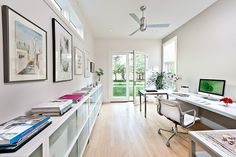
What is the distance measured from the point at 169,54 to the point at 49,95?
17.8ft

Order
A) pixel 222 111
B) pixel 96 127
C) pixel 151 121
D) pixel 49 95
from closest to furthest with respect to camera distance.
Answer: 1. pixel 49 95
2. pixel 222 111
3. pixel 96 127
4. pixel 151 121

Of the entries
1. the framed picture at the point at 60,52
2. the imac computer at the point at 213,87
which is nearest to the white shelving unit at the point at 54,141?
the framed picture at the point at 60,52

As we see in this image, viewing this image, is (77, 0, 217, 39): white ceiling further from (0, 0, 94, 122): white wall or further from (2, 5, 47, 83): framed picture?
(2, 5, 47, 83): framed picture

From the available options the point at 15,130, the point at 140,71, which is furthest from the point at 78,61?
the point at 140,71

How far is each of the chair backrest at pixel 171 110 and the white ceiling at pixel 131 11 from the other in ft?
7.02

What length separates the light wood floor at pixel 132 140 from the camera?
2.49 metres

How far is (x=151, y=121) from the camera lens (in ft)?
13.6

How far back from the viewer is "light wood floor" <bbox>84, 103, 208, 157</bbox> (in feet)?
8.18

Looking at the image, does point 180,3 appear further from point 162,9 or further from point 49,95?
point 49,95

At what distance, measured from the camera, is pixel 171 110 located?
289 centimetres

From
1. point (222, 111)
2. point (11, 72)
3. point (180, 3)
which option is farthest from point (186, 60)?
point (11, 72)

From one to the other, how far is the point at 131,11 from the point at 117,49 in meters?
3.01

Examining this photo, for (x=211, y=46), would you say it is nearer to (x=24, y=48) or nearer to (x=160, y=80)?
(x=160, y=80)

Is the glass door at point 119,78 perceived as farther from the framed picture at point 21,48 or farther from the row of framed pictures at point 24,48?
Result: the framed picture at point 21,48
